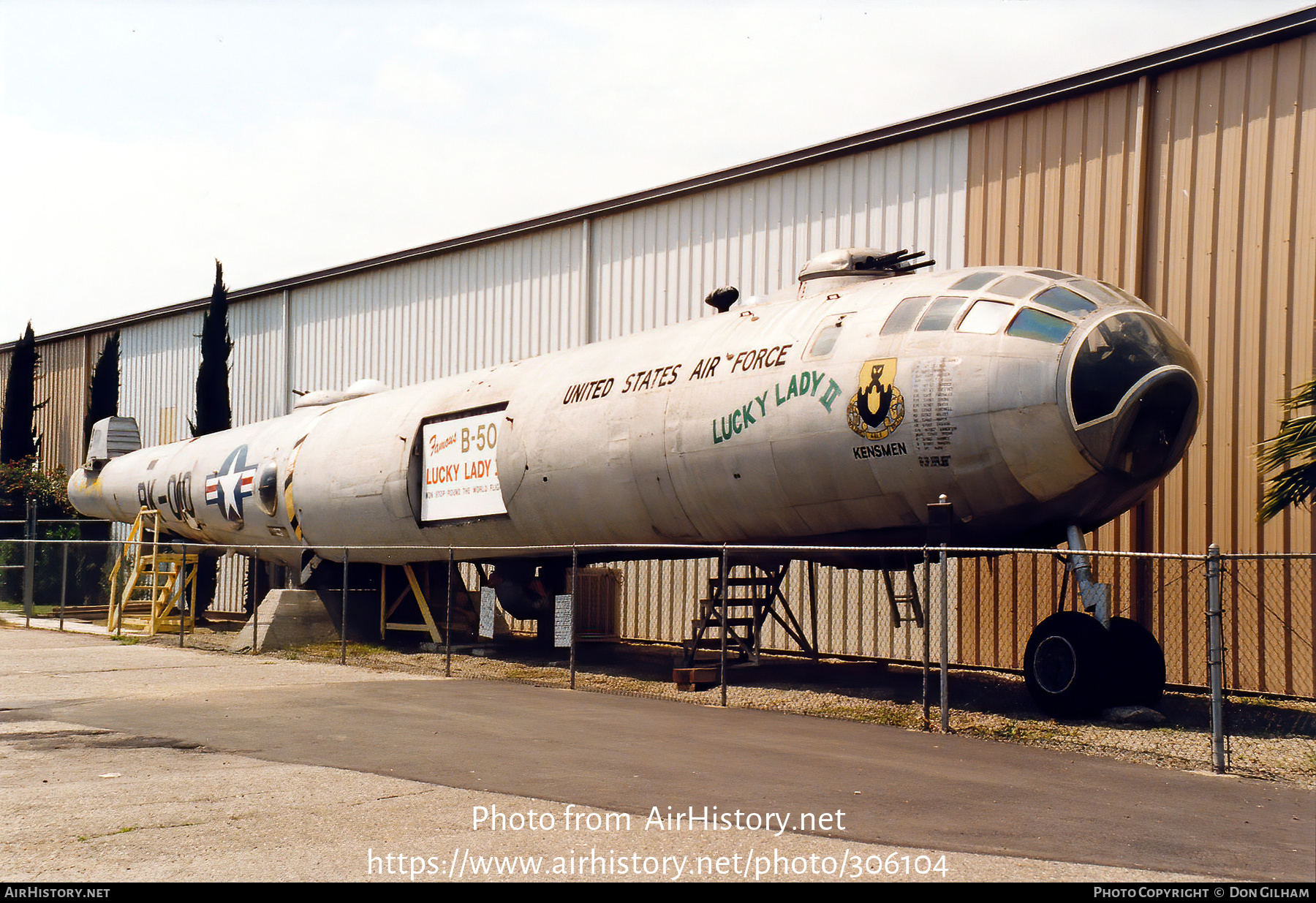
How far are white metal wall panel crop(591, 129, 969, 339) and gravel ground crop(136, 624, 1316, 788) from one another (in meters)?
Answer: 6.72

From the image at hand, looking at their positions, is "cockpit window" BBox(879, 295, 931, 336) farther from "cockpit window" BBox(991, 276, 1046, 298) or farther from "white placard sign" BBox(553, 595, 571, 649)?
"white placard sign" BBox(553, 595, 571, 649)

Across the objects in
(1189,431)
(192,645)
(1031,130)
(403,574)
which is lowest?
(192,645)

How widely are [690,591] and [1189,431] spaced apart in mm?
10925

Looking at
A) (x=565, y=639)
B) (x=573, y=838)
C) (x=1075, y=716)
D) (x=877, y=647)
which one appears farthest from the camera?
(x=877, y=647)

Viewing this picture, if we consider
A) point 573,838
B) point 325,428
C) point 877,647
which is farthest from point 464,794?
point 325,428

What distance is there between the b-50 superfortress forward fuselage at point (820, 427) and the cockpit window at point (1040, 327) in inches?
0.7

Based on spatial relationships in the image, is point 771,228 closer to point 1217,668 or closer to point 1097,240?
point 1097,240

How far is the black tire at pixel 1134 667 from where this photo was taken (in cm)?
1074

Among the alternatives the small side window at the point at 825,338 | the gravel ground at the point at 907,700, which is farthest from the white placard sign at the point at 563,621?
the small side window at the point at 825,338

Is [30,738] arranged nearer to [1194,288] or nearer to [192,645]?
[192,645]

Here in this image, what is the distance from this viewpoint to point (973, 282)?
11.7 meters

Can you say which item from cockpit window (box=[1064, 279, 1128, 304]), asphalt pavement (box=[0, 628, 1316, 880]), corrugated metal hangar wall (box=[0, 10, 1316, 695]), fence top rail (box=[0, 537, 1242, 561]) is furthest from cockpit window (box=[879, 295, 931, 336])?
corrugated metal hangar wall (box=[0, 10, 1316, 695])

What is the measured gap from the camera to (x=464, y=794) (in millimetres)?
7312

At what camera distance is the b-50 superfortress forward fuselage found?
10.7 m
